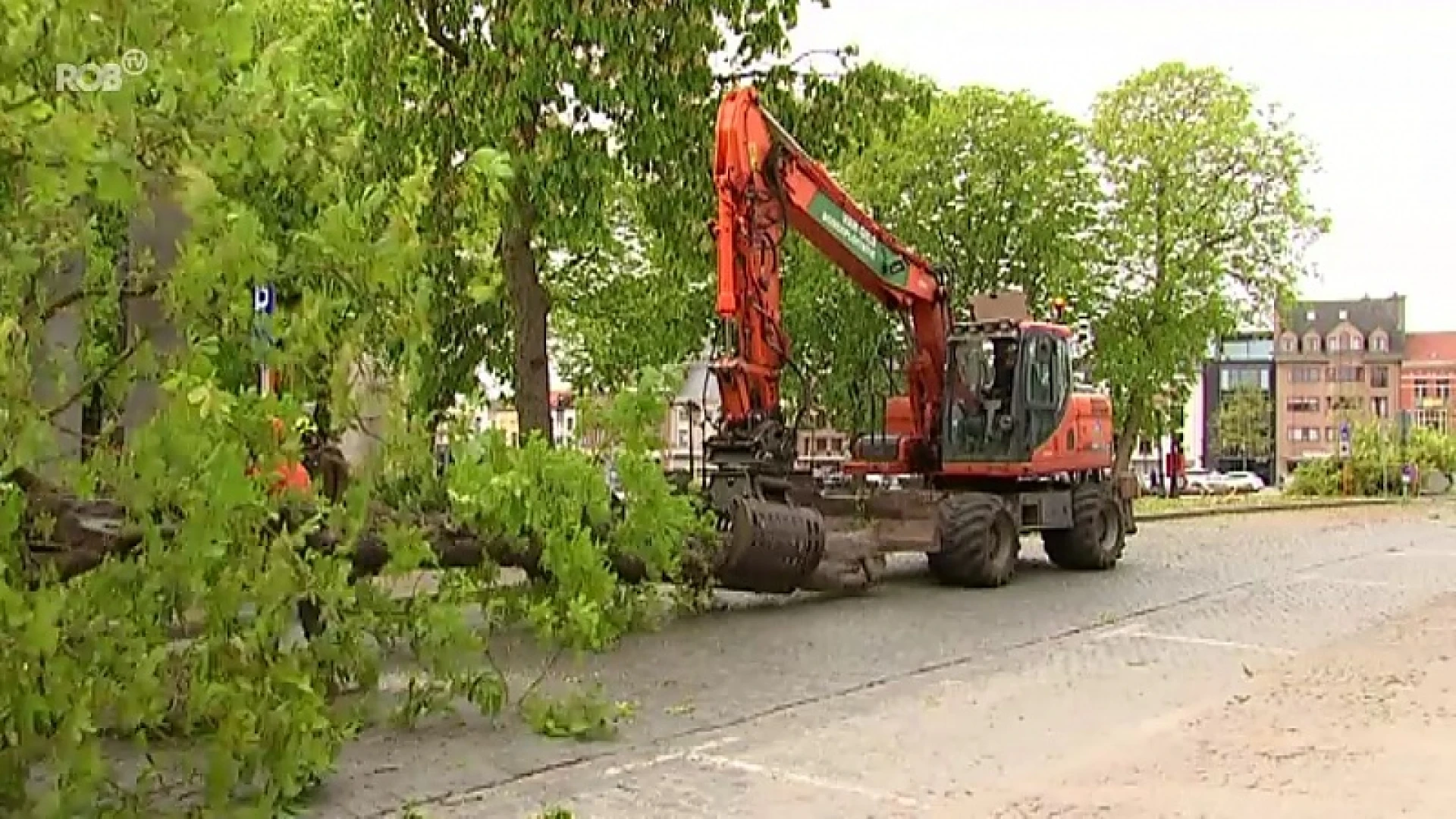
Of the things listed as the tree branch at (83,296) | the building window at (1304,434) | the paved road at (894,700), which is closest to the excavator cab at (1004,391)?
the paved road at (894,700)

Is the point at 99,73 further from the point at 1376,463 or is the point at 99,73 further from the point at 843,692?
the point at 1376,463

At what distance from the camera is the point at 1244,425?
96625 millimetres

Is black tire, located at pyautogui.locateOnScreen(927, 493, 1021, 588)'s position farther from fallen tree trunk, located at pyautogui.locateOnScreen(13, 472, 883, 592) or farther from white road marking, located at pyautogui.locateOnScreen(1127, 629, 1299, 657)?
white road marking, located at pyautogui.locateOnScreen(1127, 629, 1299, 657)

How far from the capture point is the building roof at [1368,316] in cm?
12662

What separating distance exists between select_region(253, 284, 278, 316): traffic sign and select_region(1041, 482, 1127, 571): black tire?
1401cm

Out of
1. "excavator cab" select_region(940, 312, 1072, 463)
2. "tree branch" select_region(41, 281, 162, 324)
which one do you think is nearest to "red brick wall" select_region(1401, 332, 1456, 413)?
"excavator cab" select_region(940, 312, 1072, 463)

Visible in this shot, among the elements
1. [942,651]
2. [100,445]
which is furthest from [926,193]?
[100,445]

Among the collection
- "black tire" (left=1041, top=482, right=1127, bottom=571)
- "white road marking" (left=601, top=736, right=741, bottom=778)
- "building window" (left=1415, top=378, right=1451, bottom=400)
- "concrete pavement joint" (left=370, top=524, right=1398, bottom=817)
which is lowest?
"white road marking" (left=601, top=736, right=741, bottom=778)

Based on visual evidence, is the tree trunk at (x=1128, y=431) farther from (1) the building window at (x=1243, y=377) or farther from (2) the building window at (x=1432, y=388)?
(2) the building window at (x=1432, y=388)

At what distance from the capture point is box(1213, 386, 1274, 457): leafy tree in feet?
318

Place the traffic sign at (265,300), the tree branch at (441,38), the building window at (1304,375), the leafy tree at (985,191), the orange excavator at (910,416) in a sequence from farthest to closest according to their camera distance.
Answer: the building window at (1304,375)
the leafy tree at (985,191)
the tree branch at (441,38)
the orange excavator at (910,416)
the traffic sign at (265,300)

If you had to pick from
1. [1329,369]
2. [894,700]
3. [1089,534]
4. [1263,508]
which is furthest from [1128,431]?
[1329,369]

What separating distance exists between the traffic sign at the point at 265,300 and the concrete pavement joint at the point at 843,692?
2700mm

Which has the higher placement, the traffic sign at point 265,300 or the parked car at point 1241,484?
the traffic sign at point 265,300
